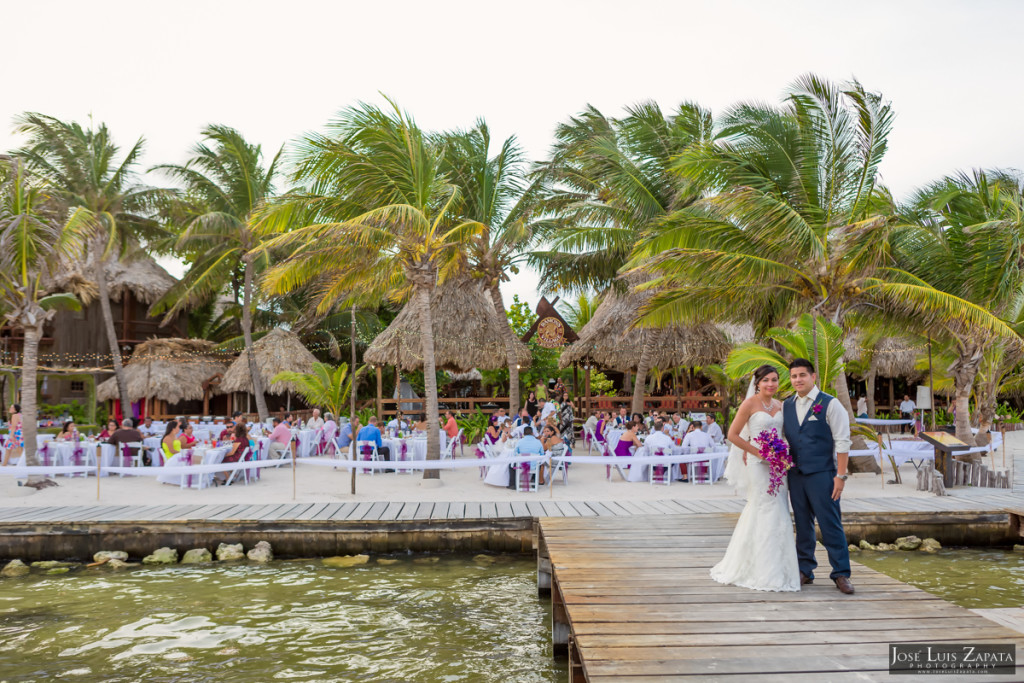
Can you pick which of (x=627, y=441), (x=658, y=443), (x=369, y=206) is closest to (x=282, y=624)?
(x=658, y=443)

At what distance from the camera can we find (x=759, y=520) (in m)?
4.38

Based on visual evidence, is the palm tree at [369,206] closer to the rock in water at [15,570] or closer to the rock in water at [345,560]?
the rock in water at [345,560]

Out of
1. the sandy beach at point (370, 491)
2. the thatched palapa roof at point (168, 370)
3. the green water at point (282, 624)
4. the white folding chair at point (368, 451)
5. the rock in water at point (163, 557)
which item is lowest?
the green water at point (282, 624)

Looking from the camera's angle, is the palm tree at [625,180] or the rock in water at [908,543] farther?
the palm tree at [625,180]

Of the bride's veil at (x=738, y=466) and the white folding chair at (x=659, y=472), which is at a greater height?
the bride's veil at (x=738, y=466)

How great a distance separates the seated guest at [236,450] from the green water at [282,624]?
3538mm

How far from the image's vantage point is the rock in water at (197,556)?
818cm

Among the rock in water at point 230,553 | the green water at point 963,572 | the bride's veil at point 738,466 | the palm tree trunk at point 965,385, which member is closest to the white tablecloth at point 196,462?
the rock in water at point 230,553

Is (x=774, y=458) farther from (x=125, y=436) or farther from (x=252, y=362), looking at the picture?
(x=252, y=362)

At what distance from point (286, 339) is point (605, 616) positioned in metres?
20.9

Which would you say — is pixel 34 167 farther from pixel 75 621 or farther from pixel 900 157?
pixel 900 157

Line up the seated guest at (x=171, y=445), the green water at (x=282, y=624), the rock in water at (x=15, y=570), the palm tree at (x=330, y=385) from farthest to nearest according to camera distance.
Result: the palm tree at (x=330, y=385) < the seated guest at (x=171, y=445) < the rock in water at (x=15, y=570) < the green water at (x=282, y=624)

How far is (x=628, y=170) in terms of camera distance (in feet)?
51.2

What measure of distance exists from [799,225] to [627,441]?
14.0ft
